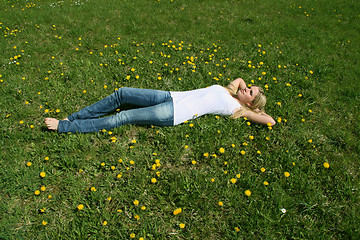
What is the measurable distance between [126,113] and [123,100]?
306 mm

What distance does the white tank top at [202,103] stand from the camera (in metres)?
3.56

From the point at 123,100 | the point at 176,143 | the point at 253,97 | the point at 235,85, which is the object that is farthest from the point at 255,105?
the point at 123,100

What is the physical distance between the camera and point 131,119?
3.51m

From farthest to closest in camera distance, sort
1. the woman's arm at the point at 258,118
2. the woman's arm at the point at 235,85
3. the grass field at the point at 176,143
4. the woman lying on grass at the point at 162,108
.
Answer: the woman's arm at the point at 235,85 < the woman's arm at the point at 258,118 < the woman lying on grass at the point at 162,108 < the grass field at the point at 176,143

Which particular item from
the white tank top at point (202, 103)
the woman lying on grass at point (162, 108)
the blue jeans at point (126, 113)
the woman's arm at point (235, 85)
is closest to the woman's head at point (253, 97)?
the woman lying on grass at point (162, 108)

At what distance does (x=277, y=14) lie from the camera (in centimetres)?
798

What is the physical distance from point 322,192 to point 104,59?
192 inches

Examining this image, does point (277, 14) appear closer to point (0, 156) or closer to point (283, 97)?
point (283, 97)

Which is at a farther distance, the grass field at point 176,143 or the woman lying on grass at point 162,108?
the woman lying on grass at point 162,108

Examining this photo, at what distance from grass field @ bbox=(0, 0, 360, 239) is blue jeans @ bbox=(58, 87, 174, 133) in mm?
153

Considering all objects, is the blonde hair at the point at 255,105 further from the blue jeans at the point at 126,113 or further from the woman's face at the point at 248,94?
the blue jeans at the point at 126,113

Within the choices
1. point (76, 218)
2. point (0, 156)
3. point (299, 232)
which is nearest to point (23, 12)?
point (0, 156)

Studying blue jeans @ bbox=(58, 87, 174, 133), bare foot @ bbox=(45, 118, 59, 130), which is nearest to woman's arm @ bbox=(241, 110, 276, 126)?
blue jeans @ bbox=(58, 87, 174, 133)

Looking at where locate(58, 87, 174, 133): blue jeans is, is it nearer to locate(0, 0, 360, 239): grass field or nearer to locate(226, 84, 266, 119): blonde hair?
locate(0, 0, 360, 239): grass field
